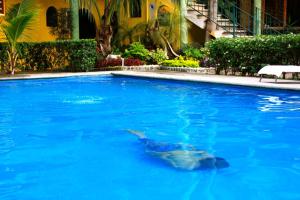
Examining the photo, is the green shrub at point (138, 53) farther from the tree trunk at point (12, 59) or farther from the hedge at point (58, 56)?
the tree trunk at point (12, 59)

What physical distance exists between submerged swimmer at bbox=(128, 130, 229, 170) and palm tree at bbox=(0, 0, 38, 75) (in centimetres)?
1009

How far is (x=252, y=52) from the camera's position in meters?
14.6

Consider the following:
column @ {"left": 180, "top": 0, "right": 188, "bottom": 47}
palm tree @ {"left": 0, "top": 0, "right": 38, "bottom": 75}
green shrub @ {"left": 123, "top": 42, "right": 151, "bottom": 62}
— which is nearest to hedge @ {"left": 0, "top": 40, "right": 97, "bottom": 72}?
palm tree @ {"left": 0, "top": 0, "right": 38, "bottom": 75}

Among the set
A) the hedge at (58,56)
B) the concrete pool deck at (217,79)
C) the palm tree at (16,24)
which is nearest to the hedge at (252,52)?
the concrete pool deck at (217,79)

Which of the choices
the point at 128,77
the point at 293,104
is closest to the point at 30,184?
the point at 293,104

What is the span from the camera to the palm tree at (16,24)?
1572cm

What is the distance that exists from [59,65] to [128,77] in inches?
143

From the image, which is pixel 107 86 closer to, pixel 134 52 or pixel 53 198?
pixel 134 52

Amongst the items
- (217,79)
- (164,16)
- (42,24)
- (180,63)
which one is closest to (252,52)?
(217,79)

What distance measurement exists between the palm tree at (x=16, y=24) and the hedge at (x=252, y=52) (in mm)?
5866

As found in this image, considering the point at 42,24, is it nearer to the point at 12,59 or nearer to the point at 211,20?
the point at 12,59

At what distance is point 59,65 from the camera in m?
18.6

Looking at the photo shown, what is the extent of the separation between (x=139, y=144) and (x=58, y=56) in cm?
1208

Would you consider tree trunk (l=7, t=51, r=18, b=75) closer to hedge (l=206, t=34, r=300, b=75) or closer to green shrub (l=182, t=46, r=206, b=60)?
green shrub (l=182, t=46, r=206, b=60)
